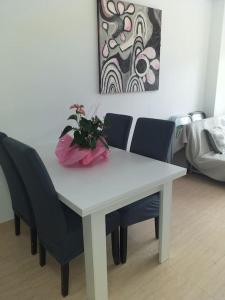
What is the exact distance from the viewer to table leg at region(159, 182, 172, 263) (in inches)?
67.0

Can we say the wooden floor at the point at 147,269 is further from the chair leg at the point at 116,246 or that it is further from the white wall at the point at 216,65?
the white wall at the point at 216,65

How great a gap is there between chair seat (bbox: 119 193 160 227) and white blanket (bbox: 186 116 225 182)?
1.52m

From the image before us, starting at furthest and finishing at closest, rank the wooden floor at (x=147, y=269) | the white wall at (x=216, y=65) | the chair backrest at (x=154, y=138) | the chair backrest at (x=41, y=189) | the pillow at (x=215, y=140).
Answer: the white wall at (x=216, y=65) < the pillow at (x=215, y=140) < the chair backrest at (x=154, y=138) < the wooden floor at (x=147, y=269) < the chair backrest at (x=41, y=189)

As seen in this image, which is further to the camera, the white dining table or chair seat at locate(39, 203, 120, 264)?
chair seat at locate(39, 203, 120, 264)

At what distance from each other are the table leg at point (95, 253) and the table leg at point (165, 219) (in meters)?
0.53

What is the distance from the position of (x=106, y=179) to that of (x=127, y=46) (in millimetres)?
1889

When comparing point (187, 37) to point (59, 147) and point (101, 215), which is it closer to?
point (59, 147)

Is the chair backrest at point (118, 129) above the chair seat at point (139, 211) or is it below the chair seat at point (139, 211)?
above

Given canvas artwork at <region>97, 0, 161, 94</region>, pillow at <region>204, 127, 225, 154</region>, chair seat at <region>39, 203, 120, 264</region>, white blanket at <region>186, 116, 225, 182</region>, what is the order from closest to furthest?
chair seat at <region>39, 203, 120, 264</region> < canvas artwork at <region>97, 0, 161, 94</region> < white blanket at <region>186, 116, 225, 182</region> < pillow at <region>204, 127, 225, 154</region>

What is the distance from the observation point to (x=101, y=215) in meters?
1.34

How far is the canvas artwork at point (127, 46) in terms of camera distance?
8.55ft

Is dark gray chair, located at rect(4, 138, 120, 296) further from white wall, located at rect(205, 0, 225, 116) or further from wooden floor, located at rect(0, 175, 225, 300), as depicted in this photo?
white wall, located at rect(205, 0, 225, 116)

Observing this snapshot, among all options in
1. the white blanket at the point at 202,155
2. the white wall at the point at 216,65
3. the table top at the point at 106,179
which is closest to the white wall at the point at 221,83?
the white wall at the point at 216,65

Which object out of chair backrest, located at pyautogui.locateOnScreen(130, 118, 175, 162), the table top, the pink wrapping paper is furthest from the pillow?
the pink wrapping paper
